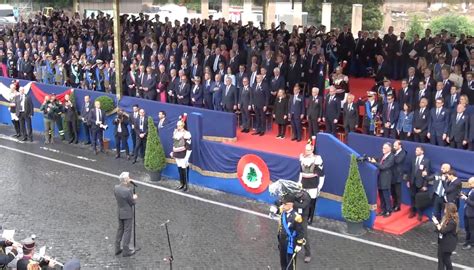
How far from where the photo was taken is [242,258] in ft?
36.6

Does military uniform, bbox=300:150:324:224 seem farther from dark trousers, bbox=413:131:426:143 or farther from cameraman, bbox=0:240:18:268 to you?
cameraman, bbox=0:240:18:268

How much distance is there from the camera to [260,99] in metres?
16.7

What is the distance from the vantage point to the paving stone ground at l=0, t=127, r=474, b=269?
11.0 m

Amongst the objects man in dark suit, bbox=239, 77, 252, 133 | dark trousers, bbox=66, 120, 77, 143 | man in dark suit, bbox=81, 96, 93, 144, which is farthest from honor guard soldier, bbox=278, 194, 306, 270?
dark trousers, bbox=66, 120, 77, 143

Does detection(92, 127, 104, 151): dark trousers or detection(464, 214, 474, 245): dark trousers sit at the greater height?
detection(92, 127, 104, 151): dark trousers

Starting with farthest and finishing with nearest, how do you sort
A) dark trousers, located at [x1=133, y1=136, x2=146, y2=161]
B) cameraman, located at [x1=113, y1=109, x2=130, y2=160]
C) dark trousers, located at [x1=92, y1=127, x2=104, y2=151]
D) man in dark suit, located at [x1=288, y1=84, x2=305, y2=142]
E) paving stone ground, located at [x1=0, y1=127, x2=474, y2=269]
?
dark trousers, located at [x1=92, y1=127, x2=104, y2=151] < cameraman, located at [x1=113, y1=109, x2=130, y2=160] < dark trousers, located at [x1=133, y1=136, x2=146, y2=161] < man in dark suit, located at [x1=288, y1=84, x2=305, y2=142] < paving stone ground, located at [x1=0, y1=127, x2=474, y2=269]

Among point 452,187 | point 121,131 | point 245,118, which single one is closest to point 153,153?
point 121,131

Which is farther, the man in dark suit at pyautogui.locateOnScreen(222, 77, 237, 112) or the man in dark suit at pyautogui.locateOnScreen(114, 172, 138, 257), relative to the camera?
the man in dark suit at pyautogui.locateOnScreen(222, 77, 237, 112)

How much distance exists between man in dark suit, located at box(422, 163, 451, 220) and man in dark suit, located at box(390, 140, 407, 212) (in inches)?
22.9

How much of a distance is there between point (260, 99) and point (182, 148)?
2914 mm

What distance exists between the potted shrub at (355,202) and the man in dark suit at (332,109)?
10.5ft

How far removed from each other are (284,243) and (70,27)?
2104 centimetres

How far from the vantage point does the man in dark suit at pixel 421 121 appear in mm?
13930

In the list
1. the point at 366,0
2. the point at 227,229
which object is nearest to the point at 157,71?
the point at 227,229
